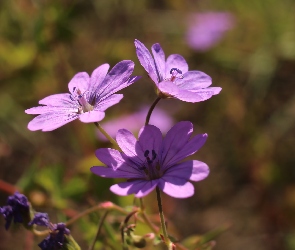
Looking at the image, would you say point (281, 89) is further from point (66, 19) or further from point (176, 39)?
point (66, 19)

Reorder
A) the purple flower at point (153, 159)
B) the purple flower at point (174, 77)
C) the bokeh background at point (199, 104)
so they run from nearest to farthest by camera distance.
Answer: the purple flower at point (153, 159) < the purple flower at point (174, 77) < the bokeh background at point (199, 104)

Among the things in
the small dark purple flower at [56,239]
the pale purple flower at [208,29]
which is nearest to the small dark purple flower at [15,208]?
the small dark purple flower at [56,239]

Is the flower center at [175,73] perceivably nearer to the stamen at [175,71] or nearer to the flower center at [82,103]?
the stamen at [175,71]

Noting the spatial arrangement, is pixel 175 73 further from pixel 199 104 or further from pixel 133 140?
pixel 199 104

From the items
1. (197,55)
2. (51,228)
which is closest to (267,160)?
(197,55)

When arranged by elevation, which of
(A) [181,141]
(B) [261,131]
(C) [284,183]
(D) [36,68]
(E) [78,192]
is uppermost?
(A) [181,141]

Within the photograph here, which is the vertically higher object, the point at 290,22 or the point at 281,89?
the point at 290,22
